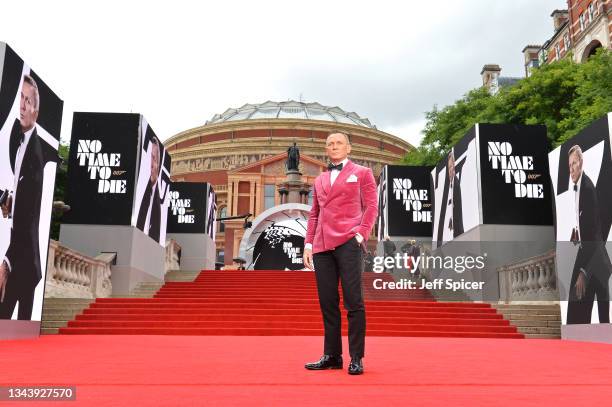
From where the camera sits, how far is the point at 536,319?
1084cm

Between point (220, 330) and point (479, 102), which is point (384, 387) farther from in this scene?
point (479, 102)

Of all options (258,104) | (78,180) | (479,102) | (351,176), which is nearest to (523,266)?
(351,176)

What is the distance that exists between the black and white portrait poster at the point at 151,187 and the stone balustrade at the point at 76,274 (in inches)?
60.2

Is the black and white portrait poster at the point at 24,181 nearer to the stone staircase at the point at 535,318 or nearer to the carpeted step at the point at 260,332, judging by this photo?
the carpeted step at the point at 260,332

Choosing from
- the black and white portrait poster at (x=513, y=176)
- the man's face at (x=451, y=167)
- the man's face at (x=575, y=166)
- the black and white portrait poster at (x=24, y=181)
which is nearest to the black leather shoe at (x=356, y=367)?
the black and white portrait poster at (x=24, y=181)

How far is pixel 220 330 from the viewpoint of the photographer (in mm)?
10648

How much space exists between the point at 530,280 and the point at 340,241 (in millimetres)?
9287

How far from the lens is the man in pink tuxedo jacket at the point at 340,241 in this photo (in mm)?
4164

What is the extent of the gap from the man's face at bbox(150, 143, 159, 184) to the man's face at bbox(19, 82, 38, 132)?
24.3ft

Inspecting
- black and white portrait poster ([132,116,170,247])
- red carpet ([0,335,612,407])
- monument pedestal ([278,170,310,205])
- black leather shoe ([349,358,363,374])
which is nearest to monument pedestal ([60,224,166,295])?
black and white portrait poster ([132,116,170,247])

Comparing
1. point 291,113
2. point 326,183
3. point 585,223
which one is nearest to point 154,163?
point 585,223

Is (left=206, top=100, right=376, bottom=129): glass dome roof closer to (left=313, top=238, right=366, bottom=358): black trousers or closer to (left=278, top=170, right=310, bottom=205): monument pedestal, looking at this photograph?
(left=278, top=170, right=310, bottom=205): monument pedestal

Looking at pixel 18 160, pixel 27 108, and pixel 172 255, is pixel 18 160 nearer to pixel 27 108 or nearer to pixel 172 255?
pixel 27 108

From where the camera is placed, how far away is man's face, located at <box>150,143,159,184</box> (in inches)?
623
